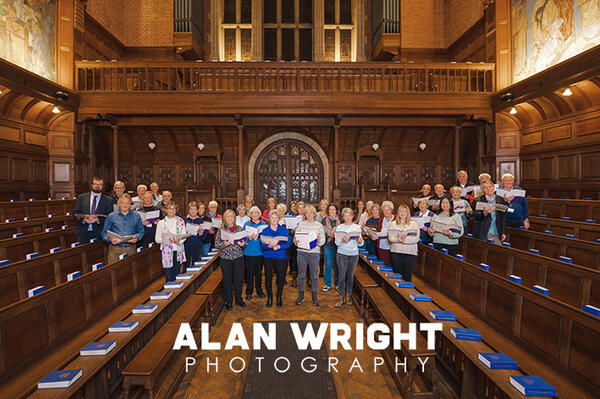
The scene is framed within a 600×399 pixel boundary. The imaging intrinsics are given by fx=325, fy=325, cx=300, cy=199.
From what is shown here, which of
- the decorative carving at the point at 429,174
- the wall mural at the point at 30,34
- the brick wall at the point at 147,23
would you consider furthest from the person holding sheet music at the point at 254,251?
the brick wall at the point at 147,23

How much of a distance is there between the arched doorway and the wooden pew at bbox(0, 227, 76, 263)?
612 cm

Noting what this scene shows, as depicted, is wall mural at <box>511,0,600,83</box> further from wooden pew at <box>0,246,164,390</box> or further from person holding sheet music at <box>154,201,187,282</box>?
wooden pew at <box>0,246,164,390</box>

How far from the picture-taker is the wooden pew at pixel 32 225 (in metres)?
5.62

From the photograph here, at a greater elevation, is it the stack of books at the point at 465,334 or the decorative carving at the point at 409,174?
the decorative carving at the point at 409,174

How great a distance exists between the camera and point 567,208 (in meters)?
6.55

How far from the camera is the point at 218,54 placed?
12.0 meters

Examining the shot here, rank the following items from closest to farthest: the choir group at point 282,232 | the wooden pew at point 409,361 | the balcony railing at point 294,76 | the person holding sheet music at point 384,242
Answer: the wooden pew at point 409,361, the choir group at point 282,232, the person holding sheet music at point 384,242, the balcony railing at point 294,76

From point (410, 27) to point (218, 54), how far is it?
7.22 m

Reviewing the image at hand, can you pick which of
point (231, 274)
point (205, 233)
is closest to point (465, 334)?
point (231, 274)

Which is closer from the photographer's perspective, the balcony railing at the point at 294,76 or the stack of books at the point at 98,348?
the stack of books at the point at 98,348

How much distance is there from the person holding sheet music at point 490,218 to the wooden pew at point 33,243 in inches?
276

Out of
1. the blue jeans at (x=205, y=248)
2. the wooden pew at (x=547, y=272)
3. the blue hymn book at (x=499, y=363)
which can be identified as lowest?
the blue hymn book at (x=499, y=363)

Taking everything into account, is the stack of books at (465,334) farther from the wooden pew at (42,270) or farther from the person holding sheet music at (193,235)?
the wooden pew at (42,270)

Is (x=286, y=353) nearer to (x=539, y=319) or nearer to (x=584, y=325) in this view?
(x=539, y=319)
